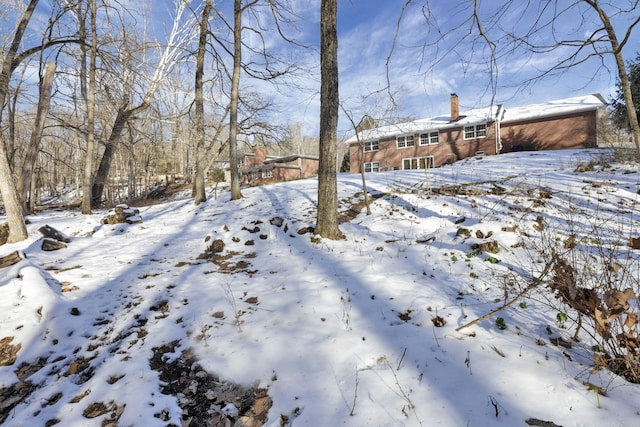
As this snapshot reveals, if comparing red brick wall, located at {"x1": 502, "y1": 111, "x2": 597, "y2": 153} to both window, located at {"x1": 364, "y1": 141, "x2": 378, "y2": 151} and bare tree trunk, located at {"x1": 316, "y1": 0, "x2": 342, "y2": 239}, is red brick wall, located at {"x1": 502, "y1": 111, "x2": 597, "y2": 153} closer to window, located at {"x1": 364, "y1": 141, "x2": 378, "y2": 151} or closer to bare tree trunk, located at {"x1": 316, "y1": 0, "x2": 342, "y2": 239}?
window, located at {"x1": 364, "y1": 141, "x2": 378, "y2": 151}

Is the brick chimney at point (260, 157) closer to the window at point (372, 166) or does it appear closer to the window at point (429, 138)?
the window at point (372, 166)

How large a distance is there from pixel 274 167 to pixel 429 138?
1886 centimetres

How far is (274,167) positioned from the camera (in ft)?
123

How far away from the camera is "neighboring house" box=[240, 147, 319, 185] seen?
37.6 metres

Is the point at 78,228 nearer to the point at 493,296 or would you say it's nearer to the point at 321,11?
the point at 321,11

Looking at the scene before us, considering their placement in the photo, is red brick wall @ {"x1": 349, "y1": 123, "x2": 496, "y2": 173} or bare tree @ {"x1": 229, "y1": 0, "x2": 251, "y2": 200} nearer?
bare tree @ {"x1": 229, "y1": 0, "x2": 251, "y2": 200}

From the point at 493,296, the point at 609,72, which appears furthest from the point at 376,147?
the point at 493,296

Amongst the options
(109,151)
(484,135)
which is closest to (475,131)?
(484,135)

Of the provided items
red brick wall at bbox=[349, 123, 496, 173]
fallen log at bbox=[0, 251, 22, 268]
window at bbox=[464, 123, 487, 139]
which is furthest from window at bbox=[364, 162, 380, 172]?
fallen log at bbox=[0, 251, 22, 268]

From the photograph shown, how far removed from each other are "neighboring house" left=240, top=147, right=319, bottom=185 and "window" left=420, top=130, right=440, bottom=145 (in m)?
15.6

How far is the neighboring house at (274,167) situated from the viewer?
37562 mm

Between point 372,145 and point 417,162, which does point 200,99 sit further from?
point 417,162

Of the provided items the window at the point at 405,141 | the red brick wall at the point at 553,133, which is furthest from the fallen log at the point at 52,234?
the red brick wall at the point at 553,133

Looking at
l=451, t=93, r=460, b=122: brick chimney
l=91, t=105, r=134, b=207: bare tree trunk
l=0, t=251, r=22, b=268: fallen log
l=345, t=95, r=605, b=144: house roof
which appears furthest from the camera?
l=451, t=93, r=460, b=122: brick chimney
